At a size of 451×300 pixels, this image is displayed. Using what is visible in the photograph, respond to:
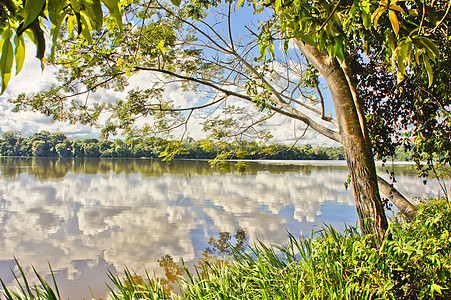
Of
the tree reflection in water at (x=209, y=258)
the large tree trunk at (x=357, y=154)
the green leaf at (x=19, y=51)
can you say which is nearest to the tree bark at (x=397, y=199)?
the large tree trunk at (x=357, y=154)

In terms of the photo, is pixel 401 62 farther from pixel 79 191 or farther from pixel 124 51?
pixel 79 191

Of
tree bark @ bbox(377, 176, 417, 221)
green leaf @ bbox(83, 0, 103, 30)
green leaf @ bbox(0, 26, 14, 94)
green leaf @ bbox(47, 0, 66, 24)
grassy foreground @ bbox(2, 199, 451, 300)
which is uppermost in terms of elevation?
green leaf @ bbox(83, 0, 103, 30)

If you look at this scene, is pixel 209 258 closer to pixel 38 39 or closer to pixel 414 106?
pixel 414 106

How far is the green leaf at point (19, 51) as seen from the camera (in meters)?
0.53

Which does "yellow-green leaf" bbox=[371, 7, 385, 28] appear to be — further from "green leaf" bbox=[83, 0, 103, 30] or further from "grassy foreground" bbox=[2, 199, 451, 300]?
"grassy foreground" bbox=[2, 199, 451, 300]

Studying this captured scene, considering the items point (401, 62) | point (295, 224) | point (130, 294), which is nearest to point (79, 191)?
point (295, 224)

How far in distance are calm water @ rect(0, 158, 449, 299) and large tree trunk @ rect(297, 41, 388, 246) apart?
141 cm

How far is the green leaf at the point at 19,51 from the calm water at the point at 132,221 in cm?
395

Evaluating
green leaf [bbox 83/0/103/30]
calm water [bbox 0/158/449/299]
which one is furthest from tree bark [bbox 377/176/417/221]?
green leaf [bbox 83/0/103/30]

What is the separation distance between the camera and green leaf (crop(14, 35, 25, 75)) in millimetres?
533

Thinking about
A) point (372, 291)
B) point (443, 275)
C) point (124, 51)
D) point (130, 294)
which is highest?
point (124, 51)

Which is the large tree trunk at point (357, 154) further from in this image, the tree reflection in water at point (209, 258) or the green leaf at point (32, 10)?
the green leaf at point (32, 10)

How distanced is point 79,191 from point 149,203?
4430 millimetres

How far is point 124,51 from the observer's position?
423cm
